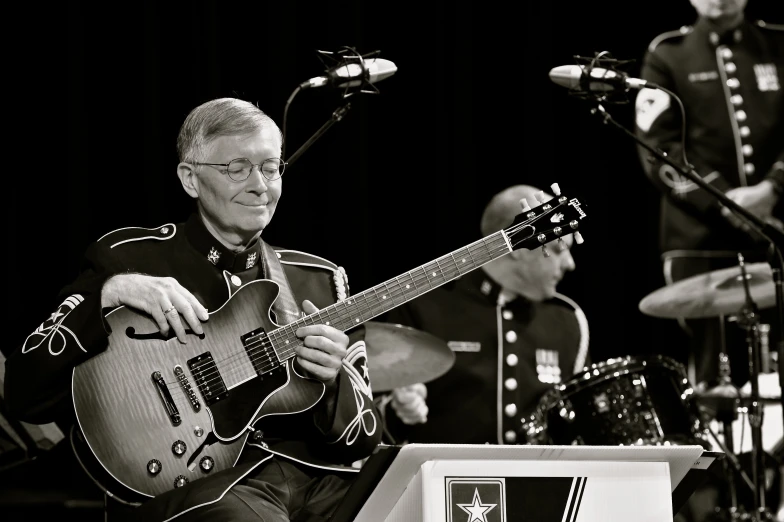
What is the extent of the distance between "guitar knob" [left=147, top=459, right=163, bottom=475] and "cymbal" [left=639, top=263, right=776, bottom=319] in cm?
227

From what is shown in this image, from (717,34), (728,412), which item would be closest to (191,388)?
(728,412)

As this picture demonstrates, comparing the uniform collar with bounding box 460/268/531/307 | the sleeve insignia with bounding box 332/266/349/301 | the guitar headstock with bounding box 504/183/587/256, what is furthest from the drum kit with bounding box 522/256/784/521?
the sleeve insignia with bounding box 332/266/349/301

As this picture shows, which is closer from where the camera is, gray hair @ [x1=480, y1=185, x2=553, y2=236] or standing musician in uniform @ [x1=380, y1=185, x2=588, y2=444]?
standing musician in uniform @ [x1=380, y1=185, x2=588, y2=444]

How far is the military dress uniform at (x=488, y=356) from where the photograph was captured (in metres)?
4.04

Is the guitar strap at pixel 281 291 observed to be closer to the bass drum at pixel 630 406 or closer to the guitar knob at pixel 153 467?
the guitar knob at pixel 153 467

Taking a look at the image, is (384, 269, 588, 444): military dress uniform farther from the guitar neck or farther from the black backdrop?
the guitar neck

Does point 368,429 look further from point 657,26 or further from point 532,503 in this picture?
point 657,26

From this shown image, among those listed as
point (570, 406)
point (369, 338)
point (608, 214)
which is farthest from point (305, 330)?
point (608, 214)

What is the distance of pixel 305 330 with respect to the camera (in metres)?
2.46

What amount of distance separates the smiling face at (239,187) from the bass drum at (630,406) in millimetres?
1471

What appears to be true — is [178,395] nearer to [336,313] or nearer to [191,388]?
[191,388]

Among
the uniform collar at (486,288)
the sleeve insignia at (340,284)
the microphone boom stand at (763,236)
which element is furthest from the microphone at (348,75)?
the uniform collar at (486,288)

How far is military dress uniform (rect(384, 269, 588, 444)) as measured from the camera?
159 inches

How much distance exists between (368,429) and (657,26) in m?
3.85
